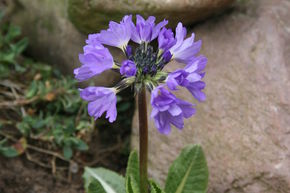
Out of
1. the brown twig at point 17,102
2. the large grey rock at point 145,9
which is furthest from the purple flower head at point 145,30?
the brown twig at point 17,102

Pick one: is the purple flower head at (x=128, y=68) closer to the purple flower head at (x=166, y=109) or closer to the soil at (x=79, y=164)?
the purple flower head at (x=166, y=109)

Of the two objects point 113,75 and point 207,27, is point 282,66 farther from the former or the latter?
point 113,75

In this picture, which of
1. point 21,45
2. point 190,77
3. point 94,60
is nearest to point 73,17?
point 21,45

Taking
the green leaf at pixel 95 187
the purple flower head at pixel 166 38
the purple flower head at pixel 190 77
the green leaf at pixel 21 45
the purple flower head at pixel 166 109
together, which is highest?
the green leaf at pixel 21 45

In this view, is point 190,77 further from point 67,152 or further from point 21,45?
point 21,45

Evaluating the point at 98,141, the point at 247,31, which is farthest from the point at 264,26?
the point at 98,141

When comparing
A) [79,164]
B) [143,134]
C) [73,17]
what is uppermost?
[73,17]

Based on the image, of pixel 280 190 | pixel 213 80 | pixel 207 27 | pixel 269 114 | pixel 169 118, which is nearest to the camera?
pixel 169 118
